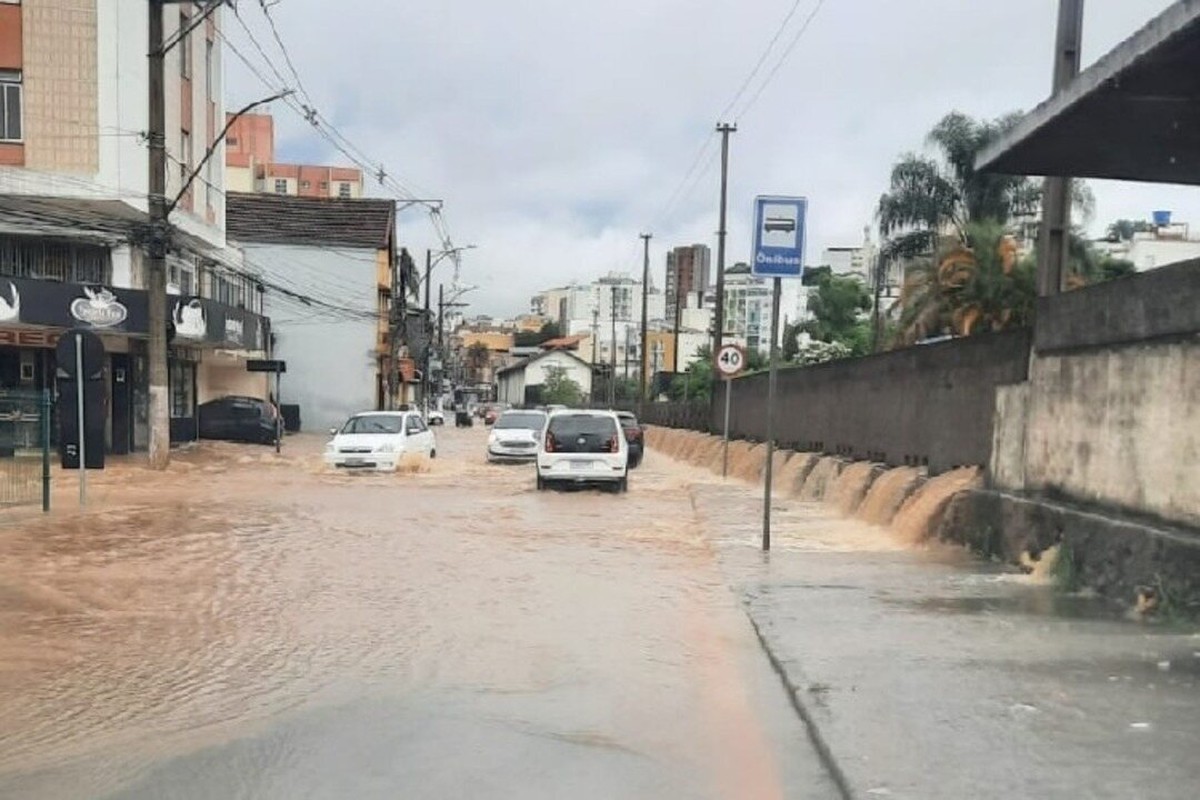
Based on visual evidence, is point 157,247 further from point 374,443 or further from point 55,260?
point 55,260

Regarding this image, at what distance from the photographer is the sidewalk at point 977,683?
15.1 ft

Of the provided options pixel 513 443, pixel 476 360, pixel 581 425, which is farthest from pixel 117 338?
pixel 476 360

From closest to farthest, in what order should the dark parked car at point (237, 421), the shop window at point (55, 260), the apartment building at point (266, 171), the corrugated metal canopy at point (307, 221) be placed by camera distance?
the shop window at point (55, 260) < the dark parked car at point (237, 421) < the corrugated metal canopy at point (307, 221) < the apartment building at point (266, 171)

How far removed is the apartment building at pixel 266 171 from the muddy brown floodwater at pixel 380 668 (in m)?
63.9

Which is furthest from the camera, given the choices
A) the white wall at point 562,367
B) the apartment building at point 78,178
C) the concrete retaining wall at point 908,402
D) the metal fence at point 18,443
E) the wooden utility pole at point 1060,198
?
the white wall at point 562,367

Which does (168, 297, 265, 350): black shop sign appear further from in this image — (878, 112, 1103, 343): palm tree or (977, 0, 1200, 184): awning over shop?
(977, 0, 1200, 184): awning over shop

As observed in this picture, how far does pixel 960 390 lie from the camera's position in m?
13.9

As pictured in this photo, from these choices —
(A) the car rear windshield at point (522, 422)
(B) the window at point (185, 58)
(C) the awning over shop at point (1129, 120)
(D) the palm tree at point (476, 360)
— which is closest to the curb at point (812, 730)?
(C) the awning over shop at point (1129, 120)

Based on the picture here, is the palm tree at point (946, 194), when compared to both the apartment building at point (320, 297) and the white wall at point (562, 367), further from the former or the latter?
the white wall at point (562, 367)

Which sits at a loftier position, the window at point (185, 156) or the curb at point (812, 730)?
the window at point (185, 156)

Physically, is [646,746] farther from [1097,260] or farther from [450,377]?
[450,377]

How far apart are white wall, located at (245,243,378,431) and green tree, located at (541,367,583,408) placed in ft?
159

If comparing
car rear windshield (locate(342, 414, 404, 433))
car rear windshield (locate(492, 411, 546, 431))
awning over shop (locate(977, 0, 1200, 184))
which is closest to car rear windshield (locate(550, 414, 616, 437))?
car rear windshield (locate(342, 414, 404, 433))

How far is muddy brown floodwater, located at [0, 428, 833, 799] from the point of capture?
4.98 meters
